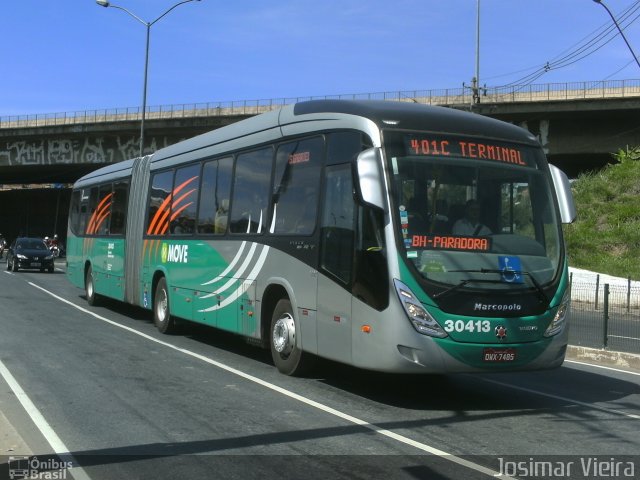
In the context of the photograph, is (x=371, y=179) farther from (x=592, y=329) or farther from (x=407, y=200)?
(x=592, y=329)

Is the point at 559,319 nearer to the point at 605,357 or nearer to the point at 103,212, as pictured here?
the point at 605,357

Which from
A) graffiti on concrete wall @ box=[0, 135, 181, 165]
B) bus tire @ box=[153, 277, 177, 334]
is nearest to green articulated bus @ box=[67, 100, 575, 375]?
bus tire @ box=[153, 277, 177, 334]

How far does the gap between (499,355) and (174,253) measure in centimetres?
755

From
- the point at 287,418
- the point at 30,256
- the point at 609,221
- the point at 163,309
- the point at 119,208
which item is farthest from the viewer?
the point at 30,256

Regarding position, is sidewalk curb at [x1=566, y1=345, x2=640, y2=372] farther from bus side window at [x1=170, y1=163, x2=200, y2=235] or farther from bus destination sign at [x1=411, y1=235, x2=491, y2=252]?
bus side window at [x1=170, y1=163, x2=200, y2=235]

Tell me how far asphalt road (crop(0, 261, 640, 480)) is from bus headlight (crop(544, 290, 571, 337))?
34.2 inches

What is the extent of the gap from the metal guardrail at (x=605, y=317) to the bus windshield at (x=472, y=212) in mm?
5675

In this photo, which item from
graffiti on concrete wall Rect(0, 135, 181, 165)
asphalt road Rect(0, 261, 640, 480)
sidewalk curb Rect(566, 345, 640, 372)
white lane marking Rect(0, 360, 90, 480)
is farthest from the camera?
graffiti on concrete wall Rect(0, 135, 181, 165)

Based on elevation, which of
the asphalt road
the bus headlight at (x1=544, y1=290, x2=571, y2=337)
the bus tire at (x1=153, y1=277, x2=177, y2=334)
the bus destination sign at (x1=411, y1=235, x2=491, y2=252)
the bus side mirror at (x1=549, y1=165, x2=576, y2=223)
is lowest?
the asphalt road

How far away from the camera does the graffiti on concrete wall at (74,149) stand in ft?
156

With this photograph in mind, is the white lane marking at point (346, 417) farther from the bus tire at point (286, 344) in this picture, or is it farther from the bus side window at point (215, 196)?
the bus side window at point (215, 196)

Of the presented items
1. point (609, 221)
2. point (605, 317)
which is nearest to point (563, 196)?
point (605, 317)

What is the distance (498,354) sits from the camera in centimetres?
797

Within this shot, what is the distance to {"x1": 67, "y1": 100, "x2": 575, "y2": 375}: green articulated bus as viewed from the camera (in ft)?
25.7
